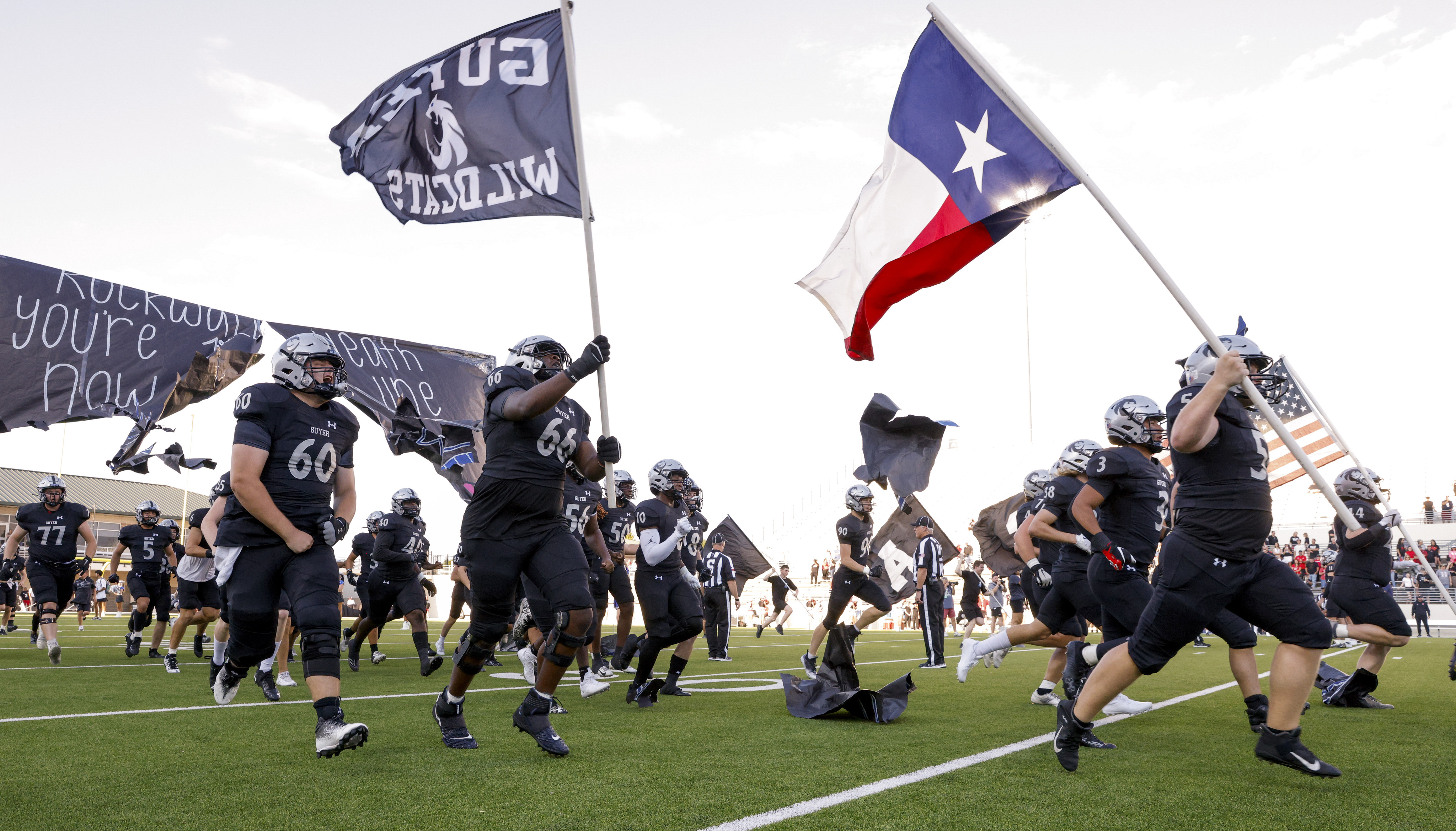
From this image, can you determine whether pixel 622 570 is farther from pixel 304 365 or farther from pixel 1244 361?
pixel 1244 361

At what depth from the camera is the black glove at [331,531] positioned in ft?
16.3

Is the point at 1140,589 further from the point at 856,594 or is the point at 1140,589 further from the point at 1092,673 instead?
the point at 856,594

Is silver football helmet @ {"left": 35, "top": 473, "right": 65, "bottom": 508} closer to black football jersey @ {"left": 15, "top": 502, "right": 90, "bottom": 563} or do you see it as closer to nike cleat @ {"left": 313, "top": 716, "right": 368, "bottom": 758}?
black football jersey @ {"left": 15, "top": 502, "right": 90, "bottom": 563}

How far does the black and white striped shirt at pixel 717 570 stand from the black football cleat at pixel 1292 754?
12.0m

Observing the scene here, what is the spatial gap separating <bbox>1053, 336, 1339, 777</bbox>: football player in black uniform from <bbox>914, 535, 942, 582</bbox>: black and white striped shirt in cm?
877

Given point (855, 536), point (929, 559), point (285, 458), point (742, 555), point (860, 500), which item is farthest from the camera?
point (742, 555)

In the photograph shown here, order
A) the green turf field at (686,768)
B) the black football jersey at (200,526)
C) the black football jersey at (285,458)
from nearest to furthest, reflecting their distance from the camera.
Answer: the green turf field at (686,768) < the black football jersey at (285,458) < the black football jersey at (200,526)

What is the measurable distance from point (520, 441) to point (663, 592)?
124 inches

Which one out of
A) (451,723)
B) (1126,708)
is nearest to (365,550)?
(451,723)

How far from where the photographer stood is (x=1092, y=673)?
4.74 metres

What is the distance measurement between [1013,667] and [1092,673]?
8.25m

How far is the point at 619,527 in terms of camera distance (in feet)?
36.1

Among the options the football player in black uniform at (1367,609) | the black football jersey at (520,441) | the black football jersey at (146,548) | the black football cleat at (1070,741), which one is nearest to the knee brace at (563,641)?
the black football jersey at (520,441)

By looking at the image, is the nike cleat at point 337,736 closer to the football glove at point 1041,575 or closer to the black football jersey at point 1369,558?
the football glove at point 1041,575
